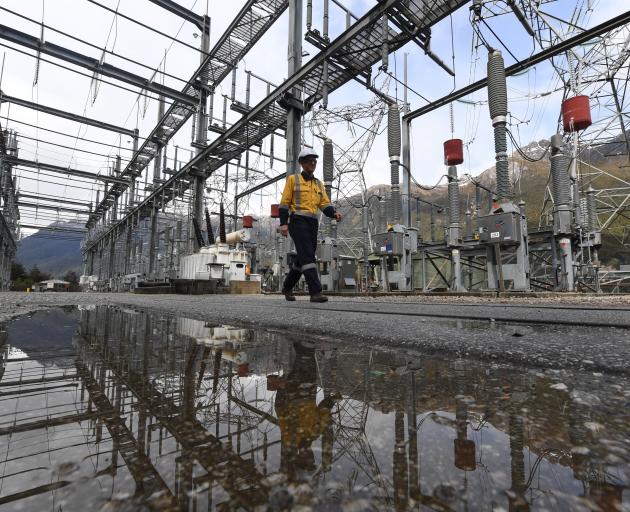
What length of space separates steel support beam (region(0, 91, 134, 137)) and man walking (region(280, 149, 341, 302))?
49.1 ft

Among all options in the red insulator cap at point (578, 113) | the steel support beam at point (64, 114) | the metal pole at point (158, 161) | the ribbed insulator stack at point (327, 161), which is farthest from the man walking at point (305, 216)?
the metal pole at point (158, 161)

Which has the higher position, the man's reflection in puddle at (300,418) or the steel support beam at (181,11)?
the steel support beam at (181,11)

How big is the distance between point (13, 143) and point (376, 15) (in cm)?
2026

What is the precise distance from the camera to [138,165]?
2075 centimetres

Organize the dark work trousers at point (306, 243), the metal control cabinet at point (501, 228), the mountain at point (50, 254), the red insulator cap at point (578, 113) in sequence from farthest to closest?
1. the mountain at point (50, 254)
2. the red insulator cap at point (578, 113)
3. the metal control cabinet at point (501, 228)
4. the dark work trousers at point (306, 243)

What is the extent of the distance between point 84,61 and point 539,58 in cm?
1265

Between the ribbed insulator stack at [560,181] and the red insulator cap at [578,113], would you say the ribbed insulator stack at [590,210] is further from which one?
the ribbed insulator stack at [560,181]

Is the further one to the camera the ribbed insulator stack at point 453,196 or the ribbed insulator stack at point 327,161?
the ribbed insulator stack at point 327,161

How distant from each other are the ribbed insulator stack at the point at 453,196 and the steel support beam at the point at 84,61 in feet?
35.0

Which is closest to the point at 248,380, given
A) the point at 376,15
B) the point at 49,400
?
the point at 49,400

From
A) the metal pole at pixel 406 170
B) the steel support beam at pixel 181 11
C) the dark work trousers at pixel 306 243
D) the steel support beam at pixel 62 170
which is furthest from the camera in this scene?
the steel support beam at pixel 62 170

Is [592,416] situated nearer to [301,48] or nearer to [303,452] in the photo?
[303,452]

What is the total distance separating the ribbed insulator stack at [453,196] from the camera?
29.1 ft

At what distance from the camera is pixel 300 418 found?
0.68 metres
